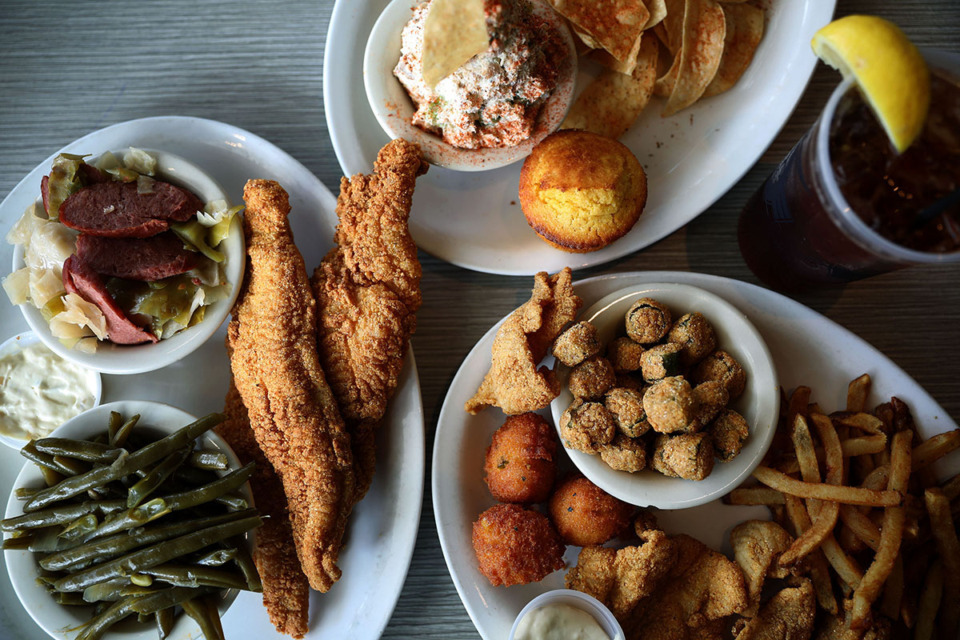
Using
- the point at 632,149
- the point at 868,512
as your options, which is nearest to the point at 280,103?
the point at 632,149

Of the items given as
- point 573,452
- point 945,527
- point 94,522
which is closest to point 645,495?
point 573,452

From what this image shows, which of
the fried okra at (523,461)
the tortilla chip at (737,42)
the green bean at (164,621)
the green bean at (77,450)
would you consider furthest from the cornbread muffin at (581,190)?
the green bean at (164,621)

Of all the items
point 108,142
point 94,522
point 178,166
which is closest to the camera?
point 94,522

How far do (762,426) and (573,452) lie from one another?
21.2 inches

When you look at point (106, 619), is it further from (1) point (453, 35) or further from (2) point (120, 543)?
(1) point (453, 35)

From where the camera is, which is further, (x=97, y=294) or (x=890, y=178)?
(x=97, y=294)

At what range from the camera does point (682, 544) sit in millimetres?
2041

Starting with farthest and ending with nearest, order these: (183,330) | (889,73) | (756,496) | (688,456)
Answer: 1. (756,496)
2. (183,330)
3. (688,456)
4. (889,73)

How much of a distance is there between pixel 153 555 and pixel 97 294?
75 centimetres

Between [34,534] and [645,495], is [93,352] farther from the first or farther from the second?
[645,495]

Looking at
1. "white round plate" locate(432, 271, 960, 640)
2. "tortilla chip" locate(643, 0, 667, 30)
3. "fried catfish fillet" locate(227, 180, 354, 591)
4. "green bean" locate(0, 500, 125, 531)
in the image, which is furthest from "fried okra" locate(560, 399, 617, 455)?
"green bean" locate(0, 500, 125, 531)

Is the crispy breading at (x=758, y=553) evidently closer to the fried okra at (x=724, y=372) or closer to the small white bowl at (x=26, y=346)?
the fried okra at (x=724, y=372)

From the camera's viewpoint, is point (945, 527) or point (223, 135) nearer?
point (945, 527)

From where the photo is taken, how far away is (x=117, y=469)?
1836 mm
